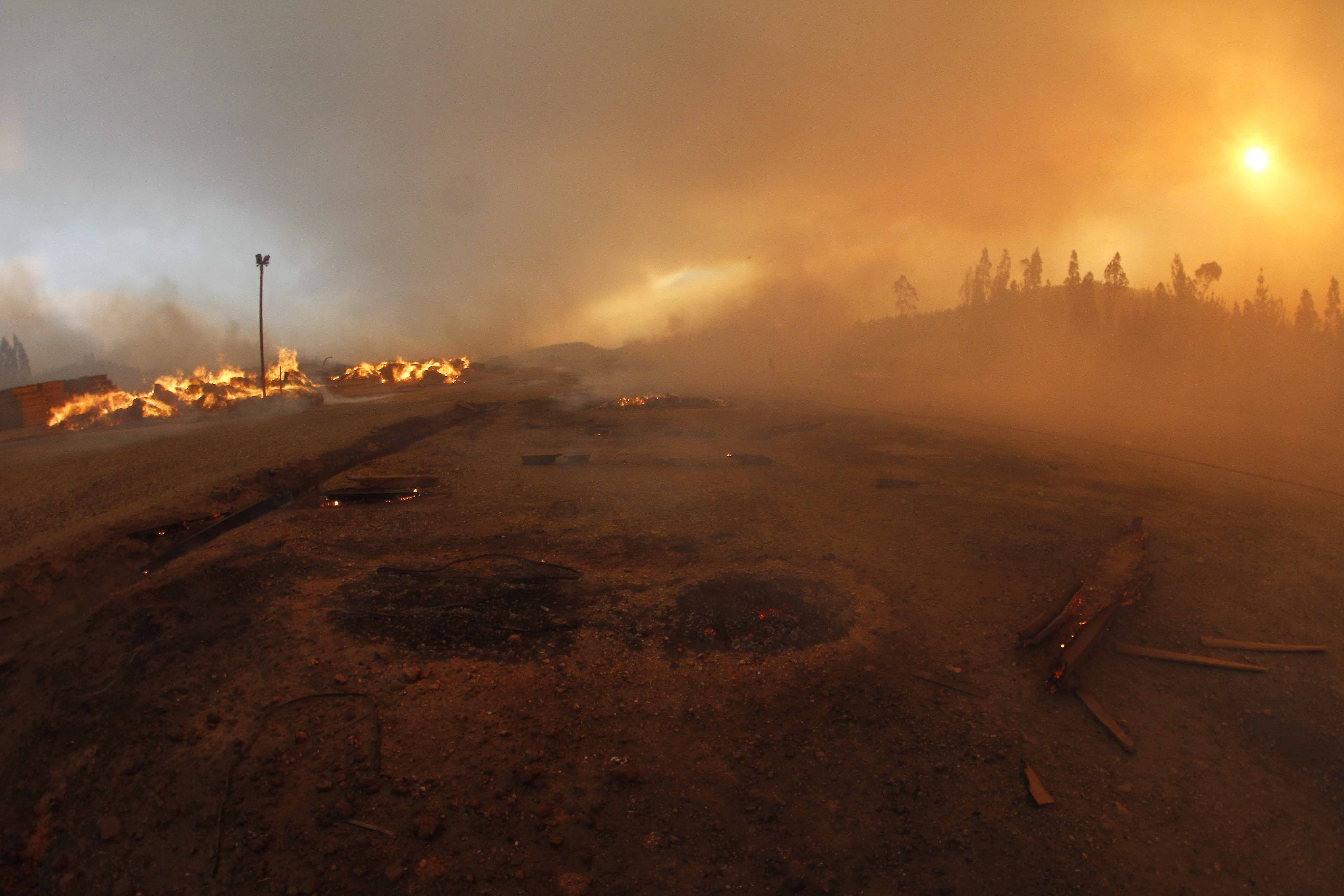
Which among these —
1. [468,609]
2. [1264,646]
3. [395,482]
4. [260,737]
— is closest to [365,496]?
[395,482]

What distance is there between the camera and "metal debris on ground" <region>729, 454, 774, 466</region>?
1506 cm

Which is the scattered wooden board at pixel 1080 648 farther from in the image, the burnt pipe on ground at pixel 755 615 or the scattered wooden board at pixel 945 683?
the burnt pipe on ground at pixel 755 615

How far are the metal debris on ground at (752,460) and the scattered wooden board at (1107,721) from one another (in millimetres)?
9709

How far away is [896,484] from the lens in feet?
42.8

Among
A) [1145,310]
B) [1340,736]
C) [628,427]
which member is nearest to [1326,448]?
[1340,736]

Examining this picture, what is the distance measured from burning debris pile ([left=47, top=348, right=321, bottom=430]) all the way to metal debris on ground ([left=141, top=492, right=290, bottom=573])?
73.1 feet

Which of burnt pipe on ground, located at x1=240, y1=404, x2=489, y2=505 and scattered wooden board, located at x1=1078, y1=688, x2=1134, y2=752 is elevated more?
burnt pipe on ground, located at x1=240, y1=404, x2=489, y2=505

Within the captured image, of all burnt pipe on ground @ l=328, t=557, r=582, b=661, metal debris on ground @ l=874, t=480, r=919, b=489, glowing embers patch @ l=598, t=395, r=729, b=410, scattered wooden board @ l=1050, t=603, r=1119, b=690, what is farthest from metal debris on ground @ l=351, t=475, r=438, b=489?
glowing embers patch @ l=598, t=395, r=729, b=410

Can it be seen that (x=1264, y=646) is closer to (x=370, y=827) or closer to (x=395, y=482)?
(x=370, y=827)

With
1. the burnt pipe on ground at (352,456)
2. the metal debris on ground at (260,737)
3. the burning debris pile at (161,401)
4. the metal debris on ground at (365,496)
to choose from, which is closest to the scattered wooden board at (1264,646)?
the metal debris on ground at (260,737)

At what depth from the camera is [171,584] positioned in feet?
22.9

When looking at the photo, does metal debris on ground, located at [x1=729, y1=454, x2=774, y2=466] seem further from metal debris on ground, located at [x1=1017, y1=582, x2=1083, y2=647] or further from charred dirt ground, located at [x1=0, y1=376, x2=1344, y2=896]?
metal debris on ground, located at [x1=1017, y1=582, x2=1083, y2=647]

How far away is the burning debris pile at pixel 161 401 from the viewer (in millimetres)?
27094

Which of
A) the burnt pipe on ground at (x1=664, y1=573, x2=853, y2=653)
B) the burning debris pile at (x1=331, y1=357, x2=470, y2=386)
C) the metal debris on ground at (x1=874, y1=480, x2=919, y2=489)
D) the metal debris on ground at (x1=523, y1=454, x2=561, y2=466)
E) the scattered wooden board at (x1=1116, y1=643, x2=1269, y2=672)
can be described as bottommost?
the scattered wooden board at (x1=1116, y1=643, x2=1269, y2=672)
